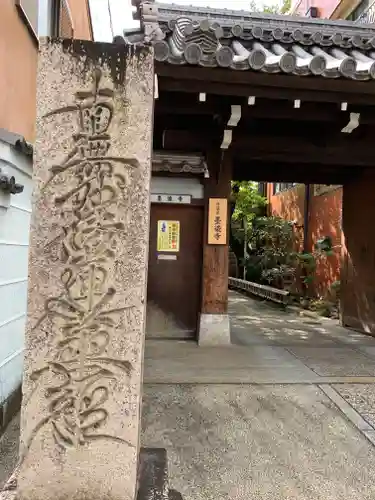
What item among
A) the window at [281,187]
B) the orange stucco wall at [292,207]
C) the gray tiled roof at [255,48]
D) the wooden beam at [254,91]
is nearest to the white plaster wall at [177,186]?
the gray tiled roof at [255,48]

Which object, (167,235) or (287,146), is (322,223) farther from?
(167,235)

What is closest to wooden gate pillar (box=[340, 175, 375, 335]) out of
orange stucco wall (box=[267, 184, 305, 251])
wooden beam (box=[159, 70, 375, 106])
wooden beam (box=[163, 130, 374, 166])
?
wooden beam (box=[163, 130, 374, 166])

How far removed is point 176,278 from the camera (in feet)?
27.5

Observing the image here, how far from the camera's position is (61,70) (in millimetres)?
2504

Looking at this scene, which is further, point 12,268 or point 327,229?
point 327,229

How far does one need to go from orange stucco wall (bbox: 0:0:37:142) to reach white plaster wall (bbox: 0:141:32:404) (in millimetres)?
799

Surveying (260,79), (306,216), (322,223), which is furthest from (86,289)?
(306,216)

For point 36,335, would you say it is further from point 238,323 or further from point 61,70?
point 238,323

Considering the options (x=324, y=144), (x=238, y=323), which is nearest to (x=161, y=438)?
(x=324, y=144)

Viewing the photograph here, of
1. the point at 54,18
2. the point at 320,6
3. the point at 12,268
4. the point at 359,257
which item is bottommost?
the point at 12,268

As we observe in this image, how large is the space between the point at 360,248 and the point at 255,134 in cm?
404

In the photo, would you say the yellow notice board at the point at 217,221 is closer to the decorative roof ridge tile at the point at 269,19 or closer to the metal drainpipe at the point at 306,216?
the decorative roof ridge tile at the point at 269,19

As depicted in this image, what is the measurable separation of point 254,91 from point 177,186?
3.21 metres

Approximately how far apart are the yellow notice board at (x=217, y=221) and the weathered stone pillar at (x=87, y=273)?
558 centimetres
